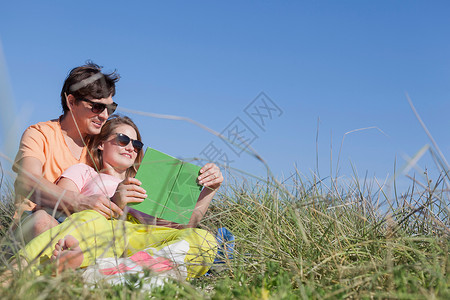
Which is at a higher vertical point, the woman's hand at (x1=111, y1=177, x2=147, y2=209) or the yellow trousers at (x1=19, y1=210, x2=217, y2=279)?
the woman's hand at (x1=111, y1=177, x2=147, y2=209)

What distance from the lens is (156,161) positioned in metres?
2.94

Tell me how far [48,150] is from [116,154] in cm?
55

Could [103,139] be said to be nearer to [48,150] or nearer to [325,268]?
[48,150]

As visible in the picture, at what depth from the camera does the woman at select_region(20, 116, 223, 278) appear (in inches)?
93.7

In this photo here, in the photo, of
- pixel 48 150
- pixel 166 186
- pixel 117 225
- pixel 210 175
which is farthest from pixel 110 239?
pixel 48 150

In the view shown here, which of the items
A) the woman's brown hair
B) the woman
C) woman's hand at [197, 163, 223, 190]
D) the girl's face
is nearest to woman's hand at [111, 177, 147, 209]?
the woman

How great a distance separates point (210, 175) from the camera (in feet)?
10.6

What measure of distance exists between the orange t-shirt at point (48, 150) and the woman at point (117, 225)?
0.20 m

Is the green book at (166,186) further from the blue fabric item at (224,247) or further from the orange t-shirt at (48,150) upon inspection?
the orange t-shirt at (48,150)

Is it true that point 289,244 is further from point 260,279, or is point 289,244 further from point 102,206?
point 102,206

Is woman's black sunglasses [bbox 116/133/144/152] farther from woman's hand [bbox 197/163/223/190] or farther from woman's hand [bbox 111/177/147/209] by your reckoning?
woman's hand [bbox 197/163/223/190]

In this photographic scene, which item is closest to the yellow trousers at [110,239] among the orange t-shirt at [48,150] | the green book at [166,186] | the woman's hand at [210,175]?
the green book at [166,186]

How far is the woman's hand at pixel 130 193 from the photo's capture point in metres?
2.96

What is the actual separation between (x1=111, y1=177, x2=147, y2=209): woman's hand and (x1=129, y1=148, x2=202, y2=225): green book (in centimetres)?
4
